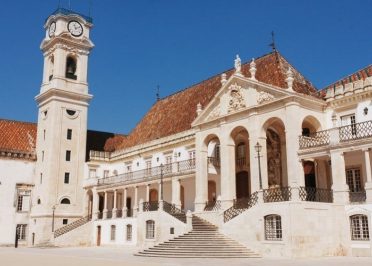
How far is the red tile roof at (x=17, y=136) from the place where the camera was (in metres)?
40.4

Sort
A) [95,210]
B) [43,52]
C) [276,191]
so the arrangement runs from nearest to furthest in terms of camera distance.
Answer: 1. [276,191]
2. [95,210]
3. [43,52]

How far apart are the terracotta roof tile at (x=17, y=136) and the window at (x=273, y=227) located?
1039 inches

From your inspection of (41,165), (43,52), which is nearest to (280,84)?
(41,165)

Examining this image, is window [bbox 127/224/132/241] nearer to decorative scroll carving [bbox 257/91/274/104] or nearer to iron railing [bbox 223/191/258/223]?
iron railing [bbox 223/191/258/223]

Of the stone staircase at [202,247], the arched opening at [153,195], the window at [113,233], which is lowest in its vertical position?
the stone staircase at [202,247]

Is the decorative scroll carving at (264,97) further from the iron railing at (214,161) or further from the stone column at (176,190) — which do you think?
the stone column at (176,190)

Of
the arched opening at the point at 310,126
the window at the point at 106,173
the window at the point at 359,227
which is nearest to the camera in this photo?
the window at the point at 359,227

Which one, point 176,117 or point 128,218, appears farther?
point 176,117

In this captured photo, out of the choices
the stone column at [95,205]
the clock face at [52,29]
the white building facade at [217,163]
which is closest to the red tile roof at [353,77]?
the white building facade at [217,163]

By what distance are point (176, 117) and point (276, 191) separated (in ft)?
56.9

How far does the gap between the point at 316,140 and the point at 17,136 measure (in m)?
28.9

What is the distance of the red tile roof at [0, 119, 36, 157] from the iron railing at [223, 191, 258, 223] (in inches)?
911

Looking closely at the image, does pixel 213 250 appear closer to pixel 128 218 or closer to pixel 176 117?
pixel 128 218

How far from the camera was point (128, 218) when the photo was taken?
33562mm
